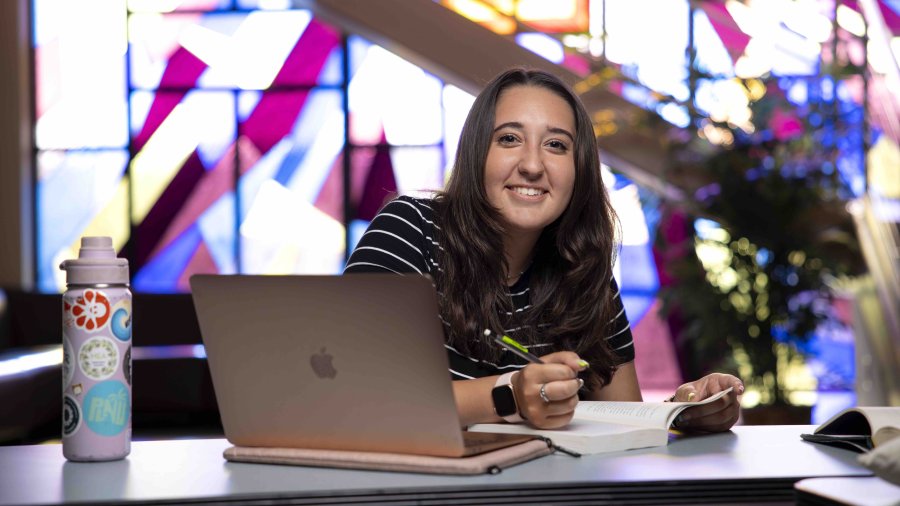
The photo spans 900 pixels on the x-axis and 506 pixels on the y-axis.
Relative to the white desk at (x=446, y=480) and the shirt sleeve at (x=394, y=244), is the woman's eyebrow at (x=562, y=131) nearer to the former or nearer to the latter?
the shirt sleeve at (x=394, y=244)

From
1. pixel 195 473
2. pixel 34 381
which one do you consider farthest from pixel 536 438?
pixel 34 381

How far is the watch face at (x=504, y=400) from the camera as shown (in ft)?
4.10

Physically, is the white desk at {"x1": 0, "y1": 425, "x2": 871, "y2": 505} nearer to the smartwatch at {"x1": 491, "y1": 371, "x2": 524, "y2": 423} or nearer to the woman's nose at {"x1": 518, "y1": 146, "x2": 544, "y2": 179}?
the smartwatch at {"x1": 491, "y1": 371, "x2": 524, "y2": 423}

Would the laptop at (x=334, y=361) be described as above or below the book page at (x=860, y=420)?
above

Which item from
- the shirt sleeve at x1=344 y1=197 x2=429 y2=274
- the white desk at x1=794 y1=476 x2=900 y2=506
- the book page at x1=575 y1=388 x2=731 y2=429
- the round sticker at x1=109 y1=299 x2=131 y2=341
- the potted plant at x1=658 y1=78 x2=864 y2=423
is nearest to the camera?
the white desk at x1=794 y1=476 x2=900 y2=506

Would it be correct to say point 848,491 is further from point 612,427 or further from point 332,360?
point 332,360

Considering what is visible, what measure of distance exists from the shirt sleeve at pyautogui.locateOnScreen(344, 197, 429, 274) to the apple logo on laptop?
0.60 metres

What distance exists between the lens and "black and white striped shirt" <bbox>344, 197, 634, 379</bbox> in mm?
1653

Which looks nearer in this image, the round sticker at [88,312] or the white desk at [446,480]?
the white desk at [446,480]

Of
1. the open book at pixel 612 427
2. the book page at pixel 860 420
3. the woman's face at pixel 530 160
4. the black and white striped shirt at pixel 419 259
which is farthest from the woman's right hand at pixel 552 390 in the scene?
the woman's face at pixel 530 160

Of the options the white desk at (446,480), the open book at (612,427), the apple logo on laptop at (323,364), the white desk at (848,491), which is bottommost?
the white desk at (848,491)

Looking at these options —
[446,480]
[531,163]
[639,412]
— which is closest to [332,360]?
[446,480]

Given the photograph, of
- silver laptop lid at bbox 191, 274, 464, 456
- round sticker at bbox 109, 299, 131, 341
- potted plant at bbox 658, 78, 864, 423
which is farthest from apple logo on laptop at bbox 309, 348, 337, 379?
potted plant at bbox 658, 78, 864, 423

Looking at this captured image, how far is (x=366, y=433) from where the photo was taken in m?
1.03
